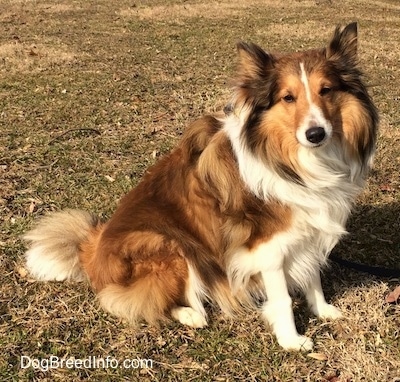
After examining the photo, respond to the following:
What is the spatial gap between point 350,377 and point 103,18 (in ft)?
45.3

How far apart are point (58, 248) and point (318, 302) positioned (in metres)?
1.92

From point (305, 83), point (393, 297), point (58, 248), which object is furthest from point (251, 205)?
point (58, 248)

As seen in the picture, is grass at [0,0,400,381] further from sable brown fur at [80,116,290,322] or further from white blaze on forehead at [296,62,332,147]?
white blaze on forehead at [296,62,332,147]

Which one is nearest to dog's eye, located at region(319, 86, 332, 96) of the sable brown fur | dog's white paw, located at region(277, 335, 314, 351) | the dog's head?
the dog's head

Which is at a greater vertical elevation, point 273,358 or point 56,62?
point 56,62

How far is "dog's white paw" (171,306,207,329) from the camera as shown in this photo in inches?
138

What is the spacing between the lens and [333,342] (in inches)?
132

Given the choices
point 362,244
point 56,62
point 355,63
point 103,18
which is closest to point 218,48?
point 56,62

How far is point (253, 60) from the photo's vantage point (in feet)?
9.92

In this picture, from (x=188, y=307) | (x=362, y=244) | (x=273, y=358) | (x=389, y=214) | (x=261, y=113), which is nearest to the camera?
(x=261, y=113)

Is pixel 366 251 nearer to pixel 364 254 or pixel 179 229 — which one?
pixel 364 254

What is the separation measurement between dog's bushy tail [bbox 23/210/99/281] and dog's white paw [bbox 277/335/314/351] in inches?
61.2

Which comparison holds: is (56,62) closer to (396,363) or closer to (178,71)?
(178,71)

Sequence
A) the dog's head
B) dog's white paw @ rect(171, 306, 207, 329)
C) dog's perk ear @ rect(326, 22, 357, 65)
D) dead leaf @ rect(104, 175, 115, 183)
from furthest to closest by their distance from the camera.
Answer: dead leaf @ rect(104, 175, 115, 183) < dog's white paw @ rect(171, 306, 207, 329) < dog's perk ear @ rect(326, 22, 357, 65) < the dog's head
